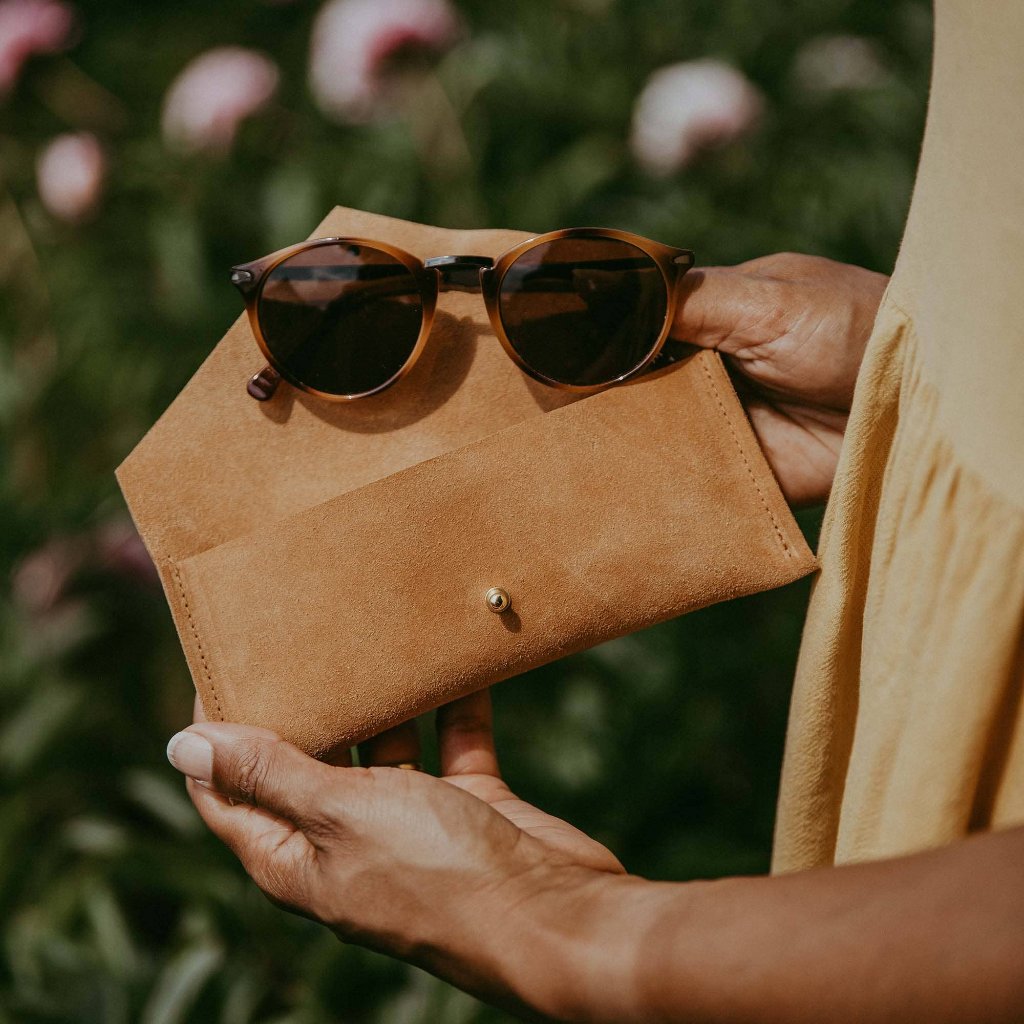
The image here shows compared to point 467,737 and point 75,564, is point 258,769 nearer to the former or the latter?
point 467,737

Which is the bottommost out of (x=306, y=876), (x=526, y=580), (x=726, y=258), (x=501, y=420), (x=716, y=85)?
(x=306, y=876)

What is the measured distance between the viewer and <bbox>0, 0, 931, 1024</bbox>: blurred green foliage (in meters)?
1.40

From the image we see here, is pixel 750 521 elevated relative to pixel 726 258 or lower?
lower

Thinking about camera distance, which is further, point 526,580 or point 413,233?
point 413,233

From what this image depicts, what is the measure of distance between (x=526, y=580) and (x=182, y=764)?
1.18 feet

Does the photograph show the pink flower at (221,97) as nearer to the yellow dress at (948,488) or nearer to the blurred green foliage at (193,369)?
the blurred green foliage at (193,369)

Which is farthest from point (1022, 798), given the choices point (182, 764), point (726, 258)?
point (726, 258)

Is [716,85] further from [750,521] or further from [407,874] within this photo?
[407,874]

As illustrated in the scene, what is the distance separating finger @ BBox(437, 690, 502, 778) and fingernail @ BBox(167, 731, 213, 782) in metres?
0.24

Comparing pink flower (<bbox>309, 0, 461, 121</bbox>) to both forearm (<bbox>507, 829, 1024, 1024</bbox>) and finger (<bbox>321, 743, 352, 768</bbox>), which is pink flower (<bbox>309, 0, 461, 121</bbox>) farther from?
forearm (<bbox>507, 829, 1024, 1024</bbox>)

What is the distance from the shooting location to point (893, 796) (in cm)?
71

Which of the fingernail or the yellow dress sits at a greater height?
the yellow dress

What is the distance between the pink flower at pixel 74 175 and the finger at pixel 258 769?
1373mm

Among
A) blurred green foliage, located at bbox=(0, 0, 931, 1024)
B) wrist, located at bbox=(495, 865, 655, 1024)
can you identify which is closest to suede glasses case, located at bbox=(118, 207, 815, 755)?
wrist, located at bbox=(495, 865, 655, 1024)
